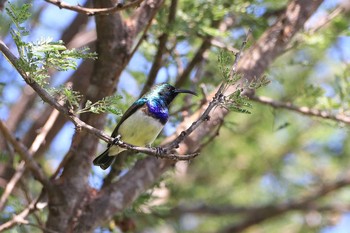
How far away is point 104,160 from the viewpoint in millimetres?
4434

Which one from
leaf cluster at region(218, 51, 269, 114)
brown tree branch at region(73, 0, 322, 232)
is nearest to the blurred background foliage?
Answer: brown tree branch at region(73, 0, 322, 232)

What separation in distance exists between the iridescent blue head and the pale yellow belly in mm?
194

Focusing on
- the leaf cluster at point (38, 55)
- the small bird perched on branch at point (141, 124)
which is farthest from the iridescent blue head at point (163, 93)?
the leaf cluster at point (38, 55)

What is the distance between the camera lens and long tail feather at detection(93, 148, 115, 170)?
4.37 m

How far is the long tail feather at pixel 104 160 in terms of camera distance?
14.3ft

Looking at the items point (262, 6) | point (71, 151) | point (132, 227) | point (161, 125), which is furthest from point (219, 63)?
point (262, 6)

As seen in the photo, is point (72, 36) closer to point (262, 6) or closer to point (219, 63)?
point (262, 6)

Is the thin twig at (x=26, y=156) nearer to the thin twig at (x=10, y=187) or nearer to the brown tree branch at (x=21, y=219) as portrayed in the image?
the brown tree branch at (x=21, y=219)

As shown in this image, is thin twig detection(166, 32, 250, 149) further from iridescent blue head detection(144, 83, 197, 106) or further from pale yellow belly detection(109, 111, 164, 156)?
iridescent blue head detection(144, 83, 197, 106)

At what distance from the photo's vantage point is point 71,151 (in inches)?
173

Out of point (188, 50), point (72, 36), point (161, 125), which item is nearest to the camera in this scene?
point (161, 125)

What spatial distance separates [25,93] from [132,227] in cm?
209

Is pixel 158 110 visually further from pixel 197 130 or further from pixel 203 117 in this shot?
pixel 203 117

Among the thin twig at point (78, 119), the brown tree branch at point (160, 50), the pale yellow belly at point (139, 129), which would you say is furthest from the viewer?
the brown tree branch at point (160, 50)
